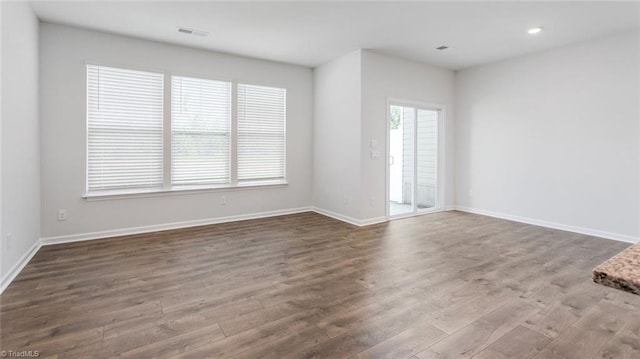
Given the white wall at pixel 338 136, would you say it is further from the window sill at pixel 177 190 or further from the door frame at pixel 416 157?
the window sill at pixel 177 190

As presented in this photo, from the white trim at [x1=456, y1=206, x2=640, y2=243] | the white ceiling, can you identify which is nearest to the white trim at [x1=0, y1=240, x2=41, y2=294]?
the white ceiling

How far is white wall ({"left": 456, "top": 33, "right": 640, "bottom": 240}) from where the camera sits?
4.27 m

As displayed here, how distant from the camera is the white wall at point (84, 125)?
4070mm

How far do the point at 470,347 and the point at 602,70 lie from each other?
4.64 meters

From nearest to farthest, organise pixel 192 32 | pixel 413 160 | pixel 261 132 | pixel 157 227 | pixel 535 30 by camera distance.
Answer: pixel 535 30 → pixel 192 32 → pixel 157 227 → pixel 261 132 → pixel 413 160

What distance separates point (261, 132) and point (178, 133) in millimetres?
1385

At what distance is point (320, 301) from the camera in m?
2.53

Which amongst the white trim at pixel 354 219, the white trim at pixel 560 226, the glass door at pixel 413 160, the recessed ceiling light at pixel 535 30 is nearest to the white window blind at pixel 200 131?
the white trim at pixel 354 219

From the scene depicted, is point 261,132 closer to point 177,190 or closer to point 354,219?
point 177,190

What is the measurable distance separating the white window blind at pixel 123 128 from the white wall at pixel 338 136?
105 inches

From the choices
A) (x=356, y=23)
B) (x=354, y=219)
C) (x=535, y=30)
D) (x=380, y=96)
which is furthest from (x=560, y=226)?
(x=356, y=23)

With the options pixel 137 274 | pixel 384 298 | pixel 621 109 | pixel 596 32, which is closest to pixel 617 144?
pixel 621 109

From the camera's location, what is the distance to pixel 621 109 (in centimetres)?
428

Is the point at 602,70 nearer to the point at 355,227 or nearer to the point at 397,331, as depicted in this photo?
the point at 355,227
